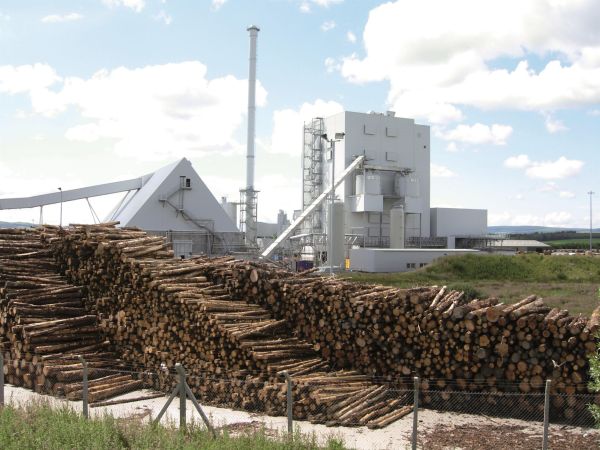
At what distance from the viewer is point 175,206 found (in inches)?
1917

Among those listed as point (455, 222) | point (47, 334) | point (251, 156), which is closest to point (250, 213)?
point (251, 156)

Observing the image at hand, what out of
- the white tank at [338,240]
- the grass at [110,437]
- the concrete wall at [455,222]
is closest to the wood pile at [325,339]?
the grass at [110,437]

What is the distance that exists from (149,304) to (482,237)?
191ft

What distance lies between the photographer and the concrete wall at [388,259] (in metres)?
48.4

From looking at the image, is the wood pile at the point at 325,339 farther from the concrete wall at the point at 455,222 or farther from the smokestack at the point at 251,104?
the concrete wall at the point at 455,222

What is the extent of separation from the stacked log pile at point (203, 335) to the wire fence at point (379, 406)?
36mm

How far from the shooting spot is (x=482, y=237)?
68.2 m

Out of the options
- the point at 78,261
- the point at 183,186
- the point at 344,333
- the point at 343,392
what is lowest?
the point at 343,392

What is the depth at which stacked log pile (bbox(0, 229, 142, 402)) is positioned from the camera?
44.6 feet

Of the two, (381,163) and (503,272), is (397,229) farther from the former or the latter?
(503,272)

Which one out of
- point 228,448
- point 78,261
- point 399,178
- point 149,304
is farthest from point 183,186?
point 228,448

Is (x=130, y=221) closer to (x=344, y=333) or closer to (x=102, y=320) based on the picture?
(x=102, y=320)

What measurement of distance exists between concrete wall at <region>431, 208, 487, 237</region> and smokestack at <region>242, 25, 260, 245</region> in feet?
69.5

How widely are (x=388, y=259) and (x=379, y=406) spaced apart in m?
37.3
